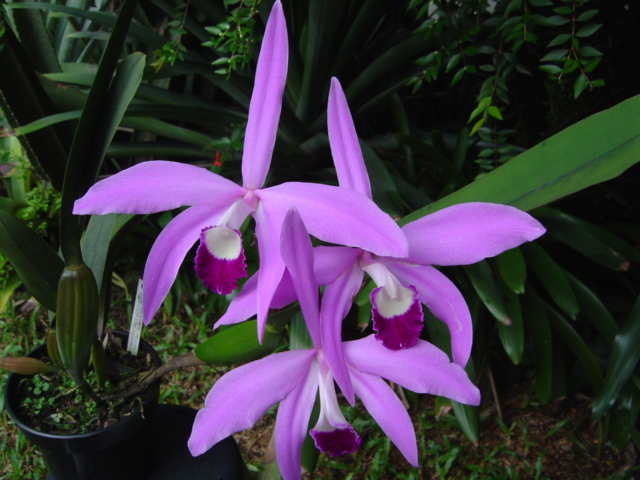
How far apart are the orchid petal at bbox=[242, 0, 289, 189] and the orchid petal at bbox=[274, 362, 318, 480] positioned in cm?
24

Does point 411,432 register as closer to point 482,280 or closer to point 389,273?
point 389,273

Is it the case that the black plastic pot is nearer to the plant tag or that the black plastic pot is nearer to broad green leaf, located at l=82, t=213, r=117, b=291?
the plant tag

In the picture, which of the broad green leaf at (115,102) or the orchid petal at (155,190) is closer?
the orchid petal at (155,190)

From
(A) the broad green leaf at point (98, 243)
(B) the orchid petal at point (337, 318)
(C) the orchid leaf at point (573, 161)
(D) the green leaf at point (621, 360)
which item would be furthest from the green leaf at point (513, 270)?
(A) the broad green leaf at point (98, 243)

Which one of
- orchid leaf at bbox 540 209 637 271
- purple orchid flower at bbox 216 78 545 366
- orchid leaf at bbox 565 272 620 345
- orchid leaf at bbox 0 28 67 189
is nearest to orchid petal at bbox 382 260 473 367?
purple orchid flower at bbox 216 78 545 366

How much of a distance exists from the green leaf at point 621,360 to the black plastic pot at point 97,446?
0.99m

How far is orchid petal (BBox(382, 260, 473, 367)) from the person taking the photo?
1.73 ft

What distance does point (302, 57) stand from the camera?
1.44 metres

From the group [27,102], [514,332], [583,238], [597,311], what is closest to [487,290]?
[514,332]

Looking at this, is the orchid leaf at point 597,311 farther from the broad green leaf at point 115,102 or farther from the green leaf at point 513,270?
the broad green leaf at point 115,102

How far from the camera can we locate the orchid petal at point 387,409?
0.58 meters

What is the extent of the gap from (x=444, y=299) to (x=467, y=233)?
85 mm

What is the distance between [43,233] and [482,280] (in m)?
1.21

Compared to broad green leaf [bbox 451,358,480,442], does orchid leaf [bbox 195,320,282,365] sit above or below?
above
